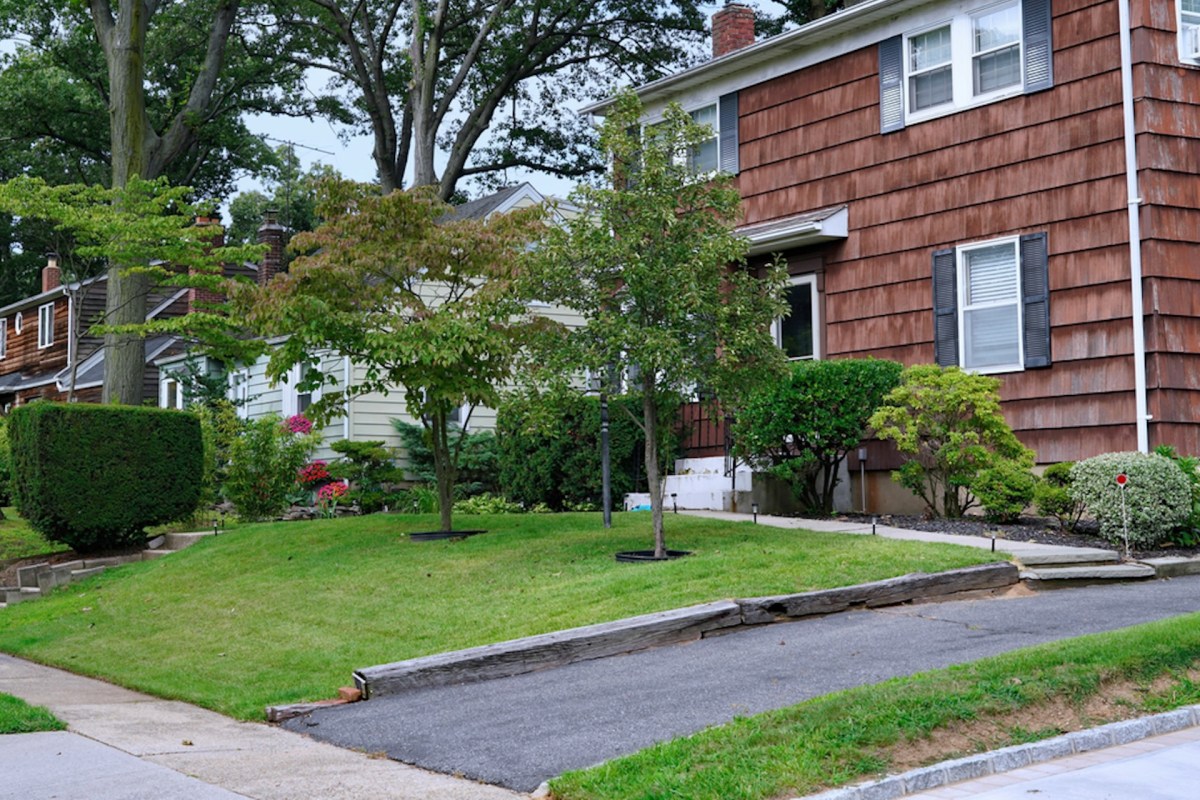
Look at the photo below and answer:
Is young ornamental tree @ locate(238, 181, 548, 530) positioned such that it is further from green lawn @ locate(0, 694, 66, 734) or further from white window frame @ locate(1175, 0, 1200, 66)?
white window frame @ locate(1175, 0, 1200, 66)

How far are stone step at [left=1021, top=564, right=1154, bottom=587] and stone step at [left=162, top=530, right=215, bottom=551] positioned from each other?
12.2 metres

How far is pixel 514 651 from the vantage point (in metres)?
9.26

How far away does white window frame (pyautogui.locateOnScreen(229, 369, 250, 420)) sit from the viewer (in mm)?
28127

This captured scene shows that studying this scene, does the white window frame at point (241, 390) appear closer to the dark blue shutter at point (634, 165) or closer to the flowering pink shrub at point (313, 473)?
the flowering pink shrub at point (313, 473)

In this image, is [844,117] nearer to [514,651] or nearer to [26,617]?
[514,651]

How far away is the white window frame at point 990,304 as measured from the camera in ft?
49.6

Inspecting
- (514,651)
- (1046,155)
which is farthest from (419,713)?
(1046,155)

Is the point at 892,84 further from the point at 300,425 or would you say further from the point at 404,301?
the point at 300,425

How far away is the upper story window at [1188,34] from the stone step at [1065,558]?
6.24 m

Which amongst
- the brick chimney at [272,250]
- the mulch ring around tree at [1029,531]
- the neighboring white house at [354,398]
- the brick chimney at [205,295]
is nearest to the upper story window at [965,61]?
the mulch ring around tree at [1029,531]

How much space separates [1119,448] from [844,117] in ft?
20.1

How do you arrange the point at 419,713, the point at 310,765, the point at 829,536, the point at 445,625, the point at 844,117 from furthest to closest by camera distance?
the point at 844,117 < the point at 829,536 < the point at 445,625 < the point at 419,713 < the point at 310,765

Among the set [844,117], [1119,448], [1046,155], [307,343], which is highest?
[844,117]

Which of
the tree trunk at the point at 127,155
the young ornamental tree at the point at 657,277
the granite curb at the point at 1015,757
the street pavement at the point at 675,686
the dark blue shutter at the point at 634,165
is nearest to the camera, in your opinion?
the granite curb at the point at 1015,757
